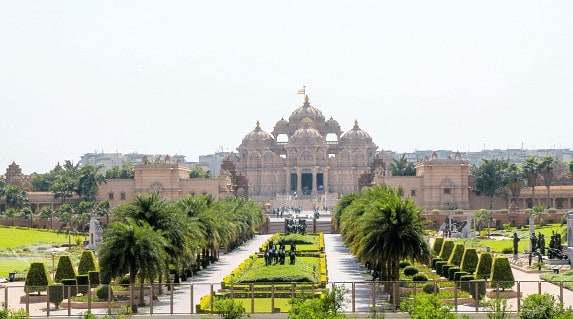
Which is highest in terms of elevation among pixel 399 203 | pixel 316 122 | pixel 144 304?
pixel 316 122

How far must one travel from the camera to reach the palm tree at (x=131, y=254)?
40312 millimetres

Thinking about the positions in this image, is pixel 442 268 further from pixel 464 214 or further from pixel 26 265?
pixel 464 214

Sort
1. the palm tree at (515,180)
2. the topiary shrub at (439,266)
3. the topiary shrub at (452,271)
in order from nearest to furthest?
the topiary shrub at (452,271) < the topiary shrub at (439,266) < the palm tree at (515,180)

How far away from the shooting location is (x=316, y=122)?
18512cm

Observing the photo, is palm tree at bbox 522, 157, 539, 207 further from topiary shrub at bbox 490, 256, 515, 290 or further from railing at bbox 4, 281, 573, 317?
railing at bbox 4, 281, 573, 317

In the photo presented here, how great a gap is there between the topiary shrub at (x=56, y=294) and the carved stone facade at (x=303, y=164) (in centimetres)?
12864

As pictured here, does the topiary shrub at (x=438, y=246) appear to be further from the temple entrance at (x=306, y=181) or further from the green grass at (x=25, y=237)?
the temple entrance at (x=306, y=181)

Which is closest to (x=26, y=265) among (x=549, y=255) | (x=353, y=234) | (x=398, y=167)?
(x=353, y=234)

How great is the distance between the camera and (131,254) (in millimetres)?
40375

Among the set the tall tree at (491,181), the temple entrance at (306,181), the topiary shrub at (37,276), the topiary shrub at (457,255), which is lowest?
the topiary shrub at (37,276)

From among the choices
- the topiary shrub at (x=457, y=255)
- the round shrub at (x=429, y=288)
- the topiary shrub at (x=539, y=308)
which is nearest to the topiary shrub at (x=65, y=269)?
the round shrub at (x=429, y=288)

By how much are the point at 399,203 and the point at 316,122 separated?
472 feet

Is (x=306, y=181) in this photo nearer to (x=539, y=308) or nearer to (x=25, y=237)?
(x=25, y=237)

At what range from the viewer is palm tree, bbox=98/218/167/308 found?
40.3 m
